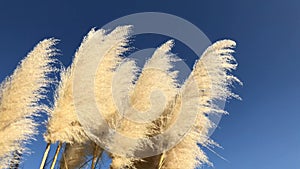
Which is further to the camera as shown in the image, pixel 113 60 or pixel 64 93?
pixel 113 60

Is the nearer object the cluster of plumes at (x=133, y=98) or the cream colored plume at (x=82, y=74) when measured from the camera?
the cream colored plume at (x=82, y=74)

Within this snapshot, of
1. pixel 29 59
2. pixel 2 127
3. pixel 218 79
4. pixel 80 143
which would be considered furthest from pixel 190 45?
pixel 2 127

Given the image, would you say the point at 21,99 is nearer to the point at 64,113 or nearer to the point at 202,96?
the point at 64,113

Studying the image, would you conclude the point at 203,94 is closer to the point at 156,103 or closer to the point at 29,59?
the point at 156,103

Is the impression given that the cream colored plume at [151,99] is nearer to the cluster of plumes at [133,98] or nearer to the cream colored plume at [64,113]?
the cluster of plumes at [133,98]

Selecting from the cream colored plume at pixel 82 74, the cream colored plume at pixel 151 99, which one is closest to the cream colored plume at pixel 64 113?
the cream colored plume at pixel 82 74

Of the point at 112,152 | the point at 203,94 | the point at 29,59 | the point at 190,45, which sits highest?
the point at 190,45
